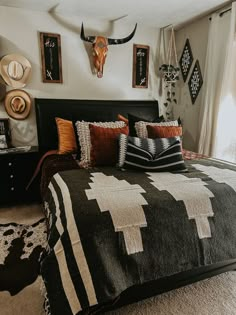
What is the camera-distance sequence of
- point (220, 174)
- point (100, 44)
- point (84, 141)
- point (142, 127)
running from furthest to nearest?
point (100, 44) < point (142, 127) < point (84, 141) < point (220, 174)

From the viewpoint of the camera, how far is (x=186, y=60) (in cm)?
334

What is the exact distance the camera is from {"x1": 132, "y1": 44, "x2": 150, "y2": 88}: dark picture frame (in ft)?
11.0

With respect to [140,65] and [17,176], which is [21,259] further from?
[140,65]

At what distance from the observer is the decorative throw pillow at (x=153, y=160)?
74.0 inches

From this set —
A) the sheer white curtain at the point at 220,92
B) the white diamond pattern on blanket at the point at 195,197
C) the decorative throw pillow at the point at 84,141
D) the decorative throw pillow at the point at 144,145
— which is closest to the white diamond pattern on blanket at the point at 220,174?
the white diamond pattern on blanket at the point at 195,197

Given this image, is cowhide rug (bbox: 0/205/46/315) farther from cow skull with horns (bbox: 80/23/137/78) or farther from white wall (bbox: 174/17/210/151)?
white wall (bbox: 174/17/210/151)

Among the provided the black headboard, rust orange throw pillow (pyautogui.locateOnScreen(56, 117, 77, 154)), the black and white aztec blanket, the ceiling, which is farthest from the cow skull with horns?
the black and white aztec blanket

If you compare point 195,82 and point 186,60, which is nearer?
point 195,82

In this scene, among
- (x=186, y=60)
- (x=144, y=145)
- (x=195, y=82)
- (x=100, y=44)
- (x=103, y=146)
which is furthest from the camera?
(x=186, y=60)

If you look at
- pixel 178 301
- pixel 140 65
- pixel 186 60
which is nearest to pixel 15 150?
pixel 140 65

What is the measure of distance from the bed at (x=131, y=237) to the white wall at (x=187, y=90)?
5.78 feet

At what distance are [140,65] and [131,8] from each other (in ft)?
2.69

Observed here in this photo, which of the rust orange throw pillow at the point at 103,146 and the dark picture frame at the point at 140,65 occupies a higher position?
the dark picture frame at the point at 140,65

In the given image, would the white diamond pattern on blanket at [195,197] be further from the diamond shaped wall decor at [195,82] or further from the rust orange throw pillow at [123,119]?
the diamond shaped wall decor at [195,82]
